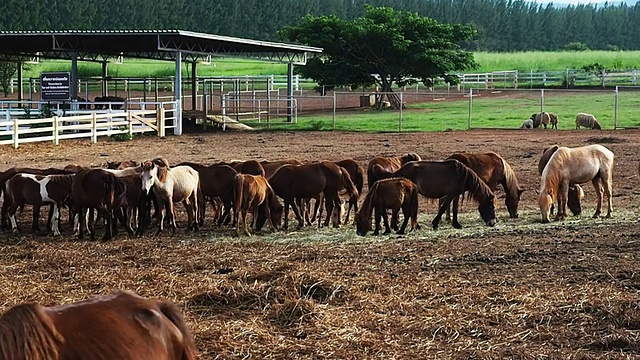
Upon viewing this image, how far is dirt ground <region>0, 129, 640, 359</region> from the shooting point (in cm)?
695

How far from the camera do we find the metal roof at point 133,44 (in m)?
32.4

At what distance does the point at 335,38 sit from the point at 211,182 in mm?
34424

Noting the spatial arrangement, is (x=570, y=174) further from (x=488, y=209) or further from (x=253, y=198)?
(x=253, y=198)

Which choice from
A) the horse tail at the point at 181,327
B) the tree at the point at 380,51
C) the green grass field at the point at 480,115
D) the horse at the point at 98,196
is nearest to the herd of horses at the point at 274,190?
the horse at the point at 98,196

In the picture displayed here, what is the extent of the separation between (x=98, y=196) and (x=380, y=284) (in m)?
5.22

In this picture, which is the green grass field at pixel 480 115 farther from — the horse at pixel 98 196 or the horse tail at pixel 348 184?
the horse at pixel 98 196

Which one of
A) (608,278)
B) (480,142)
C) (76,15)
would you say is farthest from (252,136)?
(76,15)

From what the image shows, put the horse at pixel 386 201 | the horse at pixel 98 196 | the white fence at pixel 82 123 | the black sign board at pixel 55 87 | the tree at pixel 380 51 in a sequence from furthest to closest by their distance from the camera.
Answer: the tree at pixel 380 51, the black sign board at pixel 55 87, the white fence at pixel 82 123, the horse at pixel 386 201, the horse at pixel 98 196

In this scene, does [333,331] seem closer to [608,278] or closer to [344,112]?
[608,278]

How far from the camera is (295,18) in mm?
111062

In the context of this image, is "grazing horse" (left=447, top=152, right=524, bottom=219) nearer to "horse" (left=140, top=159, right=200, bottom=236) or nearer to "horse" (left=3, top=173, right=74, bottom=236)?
"horse" (left=140, top=159, right=200, bottom=236)

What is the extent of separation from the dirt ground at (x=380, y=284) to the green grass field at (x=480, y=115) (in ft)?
65.4

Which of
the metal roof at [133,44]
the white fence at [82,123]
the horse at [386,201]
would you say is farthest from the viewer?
the metal roof at [133,44]

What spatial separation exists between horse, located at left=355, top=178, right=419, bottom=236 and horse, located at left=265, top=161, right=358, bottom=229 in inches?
47.9
